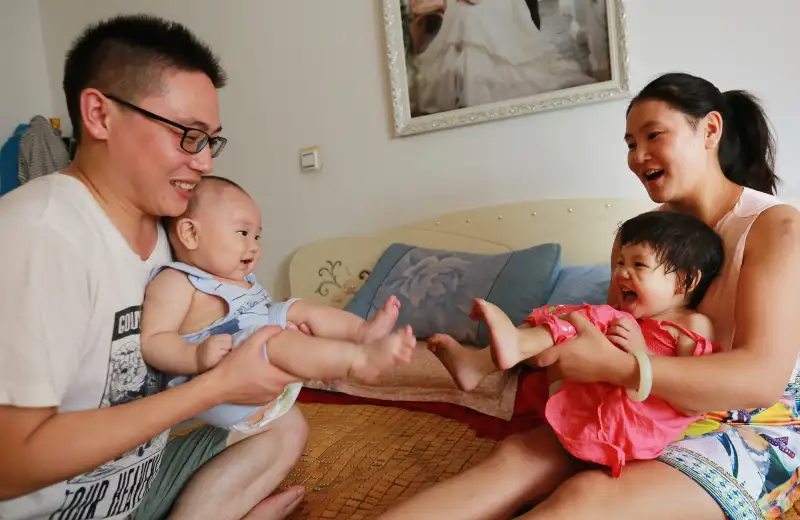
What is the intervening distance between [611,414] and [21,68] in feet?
11.5

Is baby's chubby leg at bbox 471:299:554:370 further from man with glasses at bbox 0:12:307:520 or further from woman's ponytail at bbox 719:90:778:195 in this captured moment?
woman's ponytail at bbox 719:90:778:195

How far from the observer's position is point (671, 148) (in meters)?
1.26

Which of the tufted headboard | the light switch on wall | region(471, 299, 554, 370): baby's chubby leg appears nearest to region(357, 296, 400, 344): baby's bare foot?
region(471, 299, 554, 370): baby's chubby leg

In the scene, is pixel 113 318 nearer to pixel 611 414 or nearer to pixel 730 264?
pixel 611 414

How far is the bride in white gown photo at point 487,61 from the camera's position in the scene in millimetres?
2244

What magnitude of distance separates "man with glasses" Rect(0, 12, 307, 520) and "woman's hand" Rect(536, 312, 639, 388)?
500 mm

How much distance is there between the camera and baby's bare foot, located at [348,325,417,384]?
1008 mm

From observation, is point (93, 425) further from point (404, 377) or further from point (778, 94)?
point (778, 94)

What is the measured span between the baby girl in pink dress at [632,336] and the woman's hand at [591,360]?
2cm

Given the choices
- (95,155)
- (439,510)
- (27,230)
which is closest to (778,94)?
(439,510)

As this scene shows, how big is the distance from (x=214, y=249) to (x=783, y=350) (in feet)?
3.52

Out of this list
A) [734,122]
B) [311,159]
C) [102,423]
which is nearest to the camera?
[102,423]

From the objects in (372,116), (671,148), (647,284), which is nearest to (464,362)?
(647,284)

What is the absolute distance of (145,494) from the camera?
1.20m
